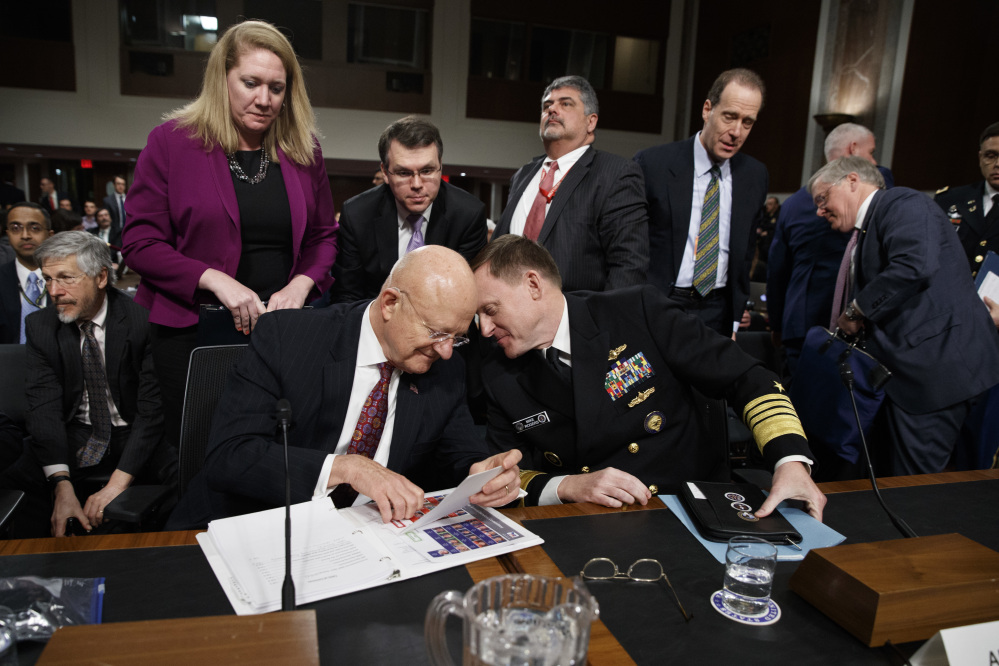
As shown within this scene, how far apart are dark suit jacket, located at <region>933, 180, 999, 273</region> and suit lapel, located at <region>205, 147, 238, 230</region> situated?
136 inches

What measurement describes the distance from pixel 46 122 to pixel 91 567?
11.5 meters

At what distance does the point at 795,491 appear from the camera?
137 centimetres

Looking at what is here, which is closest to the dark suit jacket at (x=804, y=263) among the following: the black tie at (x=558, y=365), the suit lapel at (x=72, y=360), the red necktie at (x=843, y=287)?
the red necktie at (x=843, y=287)

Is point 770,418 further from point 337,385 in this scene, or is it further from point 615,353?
point 337,385

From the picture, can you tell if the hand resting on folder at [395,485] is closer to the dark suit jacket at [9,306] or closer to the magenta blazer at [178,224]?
the magenta blazer at [178,224]

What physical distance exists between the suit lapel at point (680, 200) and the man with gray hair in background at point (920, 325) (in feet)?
2.13

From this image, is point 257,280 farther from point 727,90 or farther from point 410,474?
point 727,90

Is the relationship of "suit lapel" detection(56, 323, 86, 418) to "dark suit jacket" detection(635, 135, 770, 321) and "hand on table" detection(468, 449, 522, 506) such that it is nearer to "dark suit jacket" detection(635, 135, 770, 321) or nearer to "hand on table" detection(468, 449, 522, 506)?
"hand on table" detection(468, 449, 522, 506)

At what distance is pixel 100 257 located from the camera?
94.9 inches

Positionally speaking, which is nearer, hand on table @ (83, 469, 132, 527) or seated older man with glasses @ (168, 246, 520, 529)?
seated older man with glasses @ (168, 246, 520, 529)

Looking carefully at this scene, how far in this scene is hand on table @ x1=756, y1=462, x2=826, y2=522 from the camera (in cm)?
Answer: 134

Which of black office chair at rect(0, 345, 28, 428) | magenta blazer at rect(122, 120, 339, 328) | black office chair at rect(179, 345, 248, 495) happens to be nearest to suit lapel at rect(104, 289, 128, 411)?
black office chair at rect(0, 345, 28, 428)

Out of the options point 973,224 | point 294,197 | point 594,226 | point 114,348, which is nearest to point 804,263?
point 973,224

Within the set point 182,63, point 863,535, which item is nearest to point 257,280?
point 863,535
